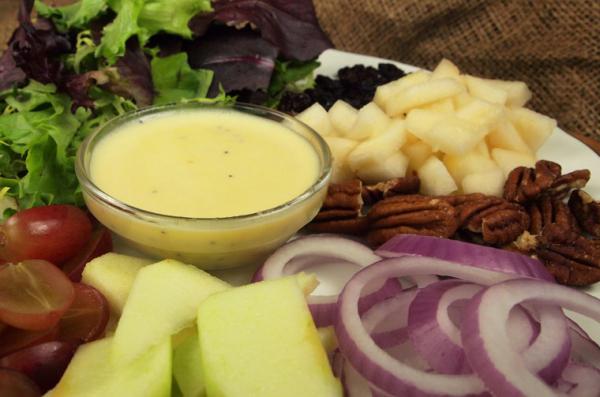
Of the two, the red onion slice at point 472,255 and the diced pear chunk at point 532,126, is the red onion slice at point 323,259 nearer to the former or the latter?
the red onion slice at point 472,255

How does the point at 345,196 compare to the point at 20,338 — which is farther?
the point at 345,196

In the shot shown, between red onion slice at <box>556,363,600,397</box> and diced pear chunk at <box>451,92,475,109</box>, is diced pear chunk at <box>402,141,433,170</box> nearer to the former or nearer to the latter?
diced pear chunk at <box>451,92,475,109</box>

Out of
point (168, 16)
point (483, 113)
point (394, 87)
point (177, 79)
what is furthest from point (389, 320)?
point (168, 16)

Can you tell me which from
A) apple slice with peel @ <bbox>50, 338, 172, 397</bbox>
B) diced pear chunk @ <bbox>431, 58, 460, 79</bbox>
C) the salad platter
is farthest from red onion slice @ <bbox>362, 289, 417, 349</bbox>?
diced pear chunk @ <bbox>431, 58, 460, 79</bbox>

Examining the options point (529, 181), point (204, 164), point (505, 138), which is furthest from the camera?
point (505, 138)

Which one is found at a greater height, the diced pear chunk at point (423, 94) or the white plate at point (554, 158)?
the diced pear chunk at point (423, 94)

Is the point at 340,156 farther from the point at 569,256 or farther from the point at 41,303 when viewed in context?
the point at 41,303

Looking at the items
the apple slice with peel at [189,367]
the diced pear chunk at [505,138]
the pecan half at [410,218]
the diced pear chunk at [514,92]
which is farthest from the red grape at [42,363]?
the diced pear chunk at [514,92]

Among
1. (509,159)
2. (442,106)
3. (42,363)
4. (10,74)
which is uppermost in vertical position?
(442,106)
